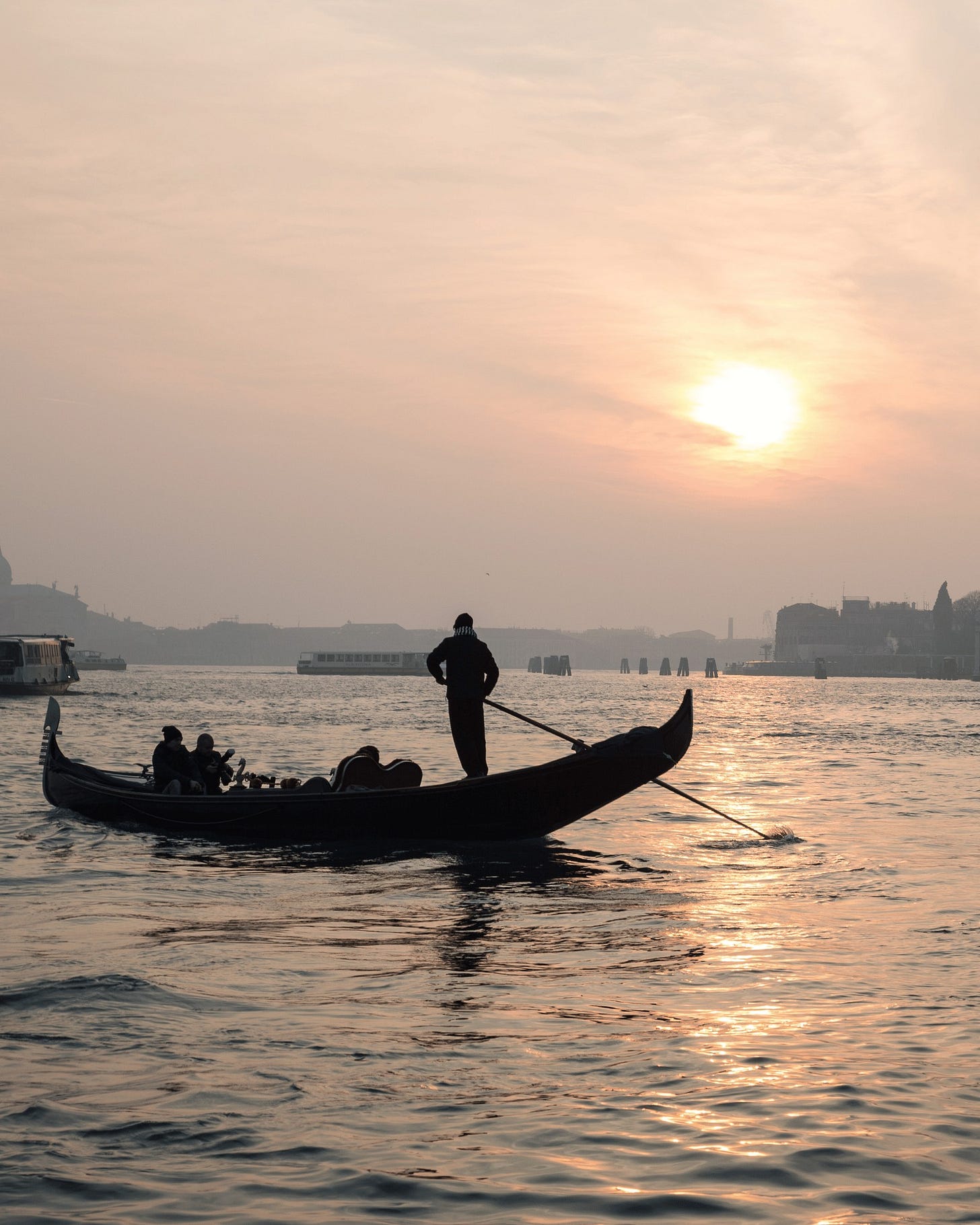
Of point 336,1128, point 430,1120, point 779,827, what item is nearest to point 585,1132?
point 430,1120

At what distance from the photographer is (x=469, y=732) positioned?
47.0 feet

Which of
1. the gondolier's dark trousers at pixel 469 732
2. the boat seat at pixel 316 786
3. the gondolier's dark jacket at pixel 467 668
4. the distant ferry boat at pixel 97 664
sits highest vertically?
the gondolier's dark jacket at pixel 467 668

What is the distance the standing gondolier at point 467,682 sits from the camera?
1416cm

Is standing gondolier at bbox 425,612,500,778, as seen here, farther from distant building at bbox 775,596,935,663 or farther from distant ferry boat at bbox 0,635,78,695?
distant building at bbox 775,596,935,663

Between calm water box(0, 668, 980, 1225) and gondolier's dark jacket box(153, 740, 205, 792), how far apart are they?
698 millimetres

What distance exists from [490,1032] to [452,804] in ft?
22.6

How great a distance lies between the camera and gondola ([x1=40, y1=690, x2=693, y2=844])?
1325 cm

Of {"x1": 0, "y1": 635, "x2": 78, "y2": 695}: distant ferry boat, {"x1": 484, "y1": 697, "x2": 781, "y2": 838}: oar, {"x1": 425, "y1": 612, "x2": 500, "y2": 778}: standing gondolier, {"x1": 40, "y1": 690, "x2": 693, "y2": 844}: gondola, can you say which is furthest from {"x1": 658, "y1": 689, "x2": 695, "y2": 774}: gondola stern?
{"x1": 0, "y1": 635, "x2": 78, "y2": 695}: distant ferry boat

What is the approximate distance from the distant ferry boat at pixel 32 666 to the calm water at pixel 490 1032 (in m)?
57.9

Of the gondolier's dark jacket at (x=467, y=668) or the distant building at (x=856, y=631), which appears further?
the distant building at (x=856, y=631)

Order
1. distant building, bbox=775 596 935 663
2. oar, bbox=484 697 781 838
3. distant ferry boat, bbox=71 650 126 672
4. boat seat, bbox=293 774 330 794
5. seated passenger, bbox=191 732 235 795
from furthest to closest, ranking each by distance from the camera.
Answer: distant building, bbox=775 596 935 663, distant ferry boat, bbox=71 650 126 672, seated passenger, bbox=191 732 235 795, boat seat, bbox=293 774 330 794, oar, bbox=484 697 781 838

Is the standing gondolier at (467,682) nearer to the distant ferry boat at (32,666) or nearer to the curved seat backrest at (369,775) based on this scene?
the curved seat backrest at (369,775)

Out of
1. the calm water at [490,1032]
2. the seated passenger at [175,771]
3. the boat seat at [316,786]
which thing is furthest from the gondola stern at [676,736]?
the seated passenger at [175,771]

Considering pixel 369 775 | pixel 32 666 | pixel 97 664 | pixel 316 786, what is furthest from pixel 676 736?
pixel 97 664
